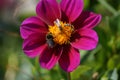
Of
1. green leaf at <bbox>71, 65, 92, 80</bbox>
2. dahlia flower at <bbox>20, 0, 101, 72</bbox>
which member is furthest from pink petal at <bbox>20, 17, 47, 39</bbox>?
green leaf at <bbox>71, 65, 92, 80</bbox>

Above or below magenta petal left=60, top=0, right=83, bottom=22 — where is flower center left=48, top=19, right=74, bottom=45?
below

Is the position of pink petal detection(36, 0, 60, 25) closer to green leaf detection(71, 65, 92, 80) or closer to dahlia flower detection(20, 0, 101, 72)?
dahlia flower detection(20, 0, 101, 72)

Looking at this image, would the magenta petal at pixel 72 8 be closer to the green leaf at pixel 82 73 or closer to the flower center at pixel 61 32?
the flower center at pixel 61 32

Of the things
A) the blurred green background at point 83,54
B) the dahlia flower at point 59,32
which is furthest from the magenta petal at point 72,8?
the blurred green background at point 83,54

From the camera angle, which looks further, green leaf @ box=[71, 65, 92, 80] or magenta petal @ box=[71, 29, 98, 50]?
green leaf @ box=[71, 65, 92, 80]

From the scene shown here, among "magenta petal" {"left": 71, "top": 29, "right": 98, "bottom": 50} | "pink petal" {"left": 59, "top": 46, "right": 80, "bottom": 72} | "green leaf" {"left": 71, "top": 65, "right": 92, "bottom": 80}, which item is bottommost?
"green leaf" {"left": 71, "top": 65, "right": 92, "bottom": 80}

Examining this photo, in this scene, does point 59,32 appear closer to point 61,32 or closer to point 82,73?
point 61,32
